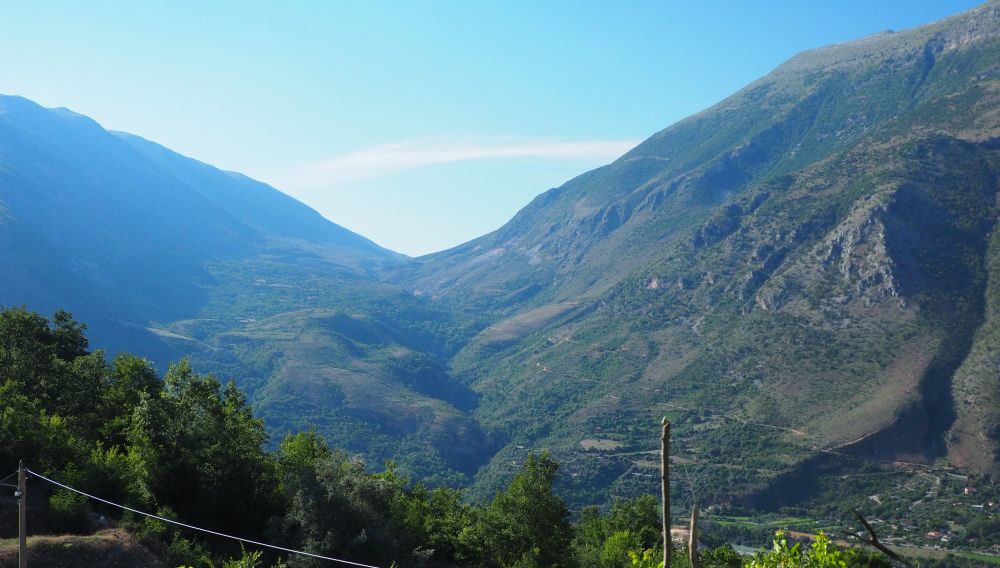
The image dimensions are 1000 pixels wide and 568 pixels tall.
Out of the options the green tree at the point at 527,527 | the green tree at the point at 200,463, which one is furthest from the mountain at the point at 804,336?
the green tree at the point at 200,463

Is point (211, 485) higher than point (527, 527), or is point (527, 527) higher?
point (211, 485)

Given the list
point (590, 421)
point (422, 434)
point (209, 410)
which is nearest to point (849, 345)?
point (590, 421)

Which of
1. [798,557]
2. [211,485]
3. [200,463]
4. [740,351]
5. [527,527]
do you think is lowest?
[740,351]

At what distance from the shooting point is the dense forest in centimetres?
2530

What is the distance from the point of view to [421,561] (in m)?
30.8

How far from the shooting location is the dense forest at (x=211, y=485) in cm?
2530

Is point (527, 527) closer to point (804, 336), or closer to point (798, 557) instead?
point (798, 557)

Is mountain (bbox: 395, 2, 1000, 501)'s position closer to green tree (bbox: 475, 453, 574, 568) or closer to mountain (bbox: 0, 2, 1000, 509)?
mountain (bbox: 0, 2, 1000, 509)

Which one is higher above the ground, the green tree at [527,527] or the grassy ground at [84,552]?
the grassy ground at [84,552]

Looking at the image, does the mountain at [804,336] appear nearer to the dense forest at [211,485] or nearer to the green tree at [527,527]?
the dense forest at [211,485]

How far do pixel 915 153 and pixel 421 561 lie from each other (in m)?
143

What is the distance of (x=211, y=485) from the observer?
2864 centimetres

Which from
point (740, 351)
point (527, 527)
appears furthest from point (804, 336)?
point (527, 527)

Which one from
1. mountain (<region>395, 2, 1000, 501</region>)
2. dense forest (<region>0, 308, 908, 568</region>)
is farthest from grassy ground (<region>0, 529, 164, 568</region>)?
mountain (<region>395, 2, 1000, 501</region>)
